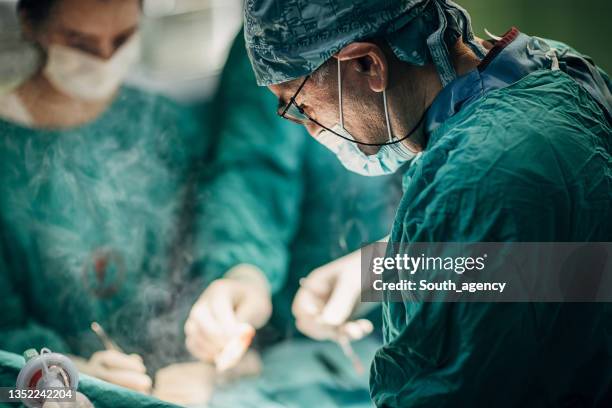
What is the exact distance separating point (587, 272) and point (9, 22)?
2000 millimetres

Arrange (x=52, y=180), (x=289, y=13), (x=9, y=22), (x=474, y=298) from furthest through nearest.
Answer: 1. (x=52, y=180)
2. (x=9, y=22)
3. (x=289, y=13)
4. (x=474, y=298)

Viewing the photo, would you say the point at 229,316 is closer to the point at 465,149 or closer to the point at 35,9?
the point at 35,9

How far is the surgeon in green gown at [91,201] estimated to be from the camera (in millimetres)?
2465

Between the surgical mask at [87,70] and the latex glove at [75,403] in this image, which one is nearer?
the latex glove at [75,403]

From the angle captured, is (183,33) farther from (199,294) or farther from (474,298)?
(474,298)

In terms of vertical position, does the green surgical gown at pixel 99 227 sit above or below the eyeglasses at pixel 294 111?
below

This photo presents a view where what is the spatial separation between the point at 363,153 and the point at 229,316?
131cm

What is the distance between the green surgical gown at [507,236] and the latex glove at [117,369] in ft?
4.92

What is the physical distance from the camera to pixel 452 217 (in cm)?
116

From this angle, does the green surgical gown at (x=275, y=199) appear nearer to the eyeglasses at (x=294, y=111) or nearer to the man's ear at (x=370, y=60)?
the eyeglasses at (x=294, y=111)

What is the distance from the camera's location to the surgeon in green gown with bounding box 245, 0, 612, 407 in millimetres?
1137

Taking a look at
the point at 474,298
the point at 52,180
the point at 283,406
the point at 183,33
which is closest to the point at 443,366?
the point at 474,298

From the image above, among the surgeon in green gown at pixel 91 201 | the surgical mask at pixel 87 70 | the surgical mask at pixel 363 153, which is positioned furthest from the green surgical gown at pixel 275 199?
the surgical mask at pixel 363 153

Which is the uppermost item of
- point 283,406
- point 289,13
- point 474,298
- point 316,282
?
point 289,13
